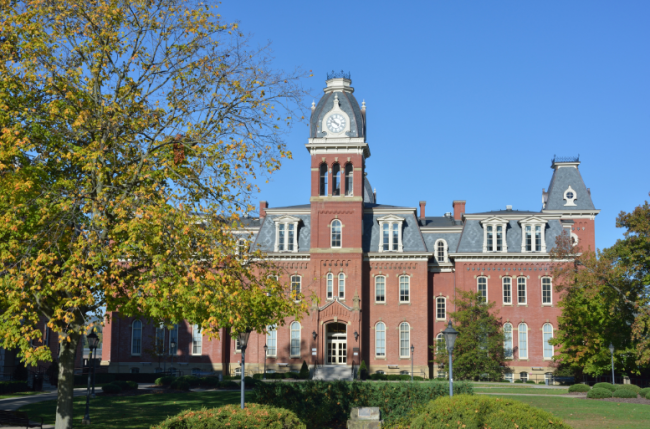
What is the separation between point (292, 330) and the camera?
49.1m

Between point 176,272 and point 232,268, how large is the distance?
1.34 m

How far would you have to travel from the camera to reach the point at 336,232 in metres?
48.4

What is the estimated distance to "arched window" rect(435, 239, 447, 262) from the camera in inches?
2014

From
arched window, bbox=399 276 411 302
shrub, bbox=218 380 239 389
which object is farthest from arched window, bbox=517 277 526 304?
shrub, bbox=218 380 239 389

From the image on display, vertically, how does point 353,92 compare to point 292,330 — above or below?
above

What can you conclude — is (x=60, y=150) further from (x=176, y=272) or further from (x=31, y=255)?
(x=176, y=272)

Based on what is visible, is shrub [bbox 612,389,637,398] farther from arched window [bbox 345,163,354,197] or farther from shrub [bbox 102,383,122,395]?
shrub [bbox 102,383,122,395]

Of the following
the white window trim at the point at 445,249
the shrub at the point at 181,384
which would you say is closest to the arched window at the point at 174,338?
the shrub at the point at 181,384

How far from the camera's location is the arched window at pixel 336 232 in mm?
48312

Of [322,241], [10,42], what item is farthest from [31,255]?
[322,241]

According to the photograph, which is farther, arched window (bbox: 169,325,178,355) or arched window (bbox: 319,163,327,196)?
arched window (bbox: 169,325,178,355)

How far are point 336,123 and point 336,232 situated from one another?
817 centimetres

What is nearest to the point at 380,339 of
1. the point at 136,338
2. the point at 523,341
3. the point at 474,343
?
the point at 474,343

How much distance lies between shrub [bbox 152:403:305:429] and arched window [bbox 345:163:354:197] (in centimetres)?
3492
